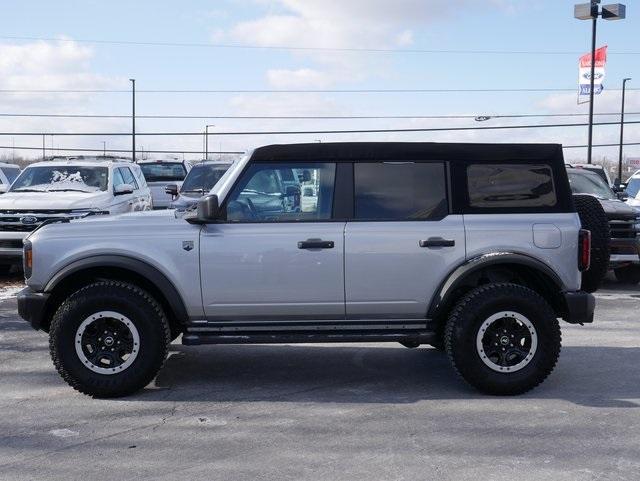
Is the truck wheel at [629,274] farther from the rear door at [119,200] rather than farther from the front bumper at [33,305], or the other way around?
the front bumper at [33,305]

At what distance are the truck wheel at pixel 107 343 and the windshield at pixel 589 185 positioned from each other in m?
9.15

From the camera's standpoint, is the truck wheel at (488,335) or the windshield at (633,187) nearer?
the truck wheel at (488,335)

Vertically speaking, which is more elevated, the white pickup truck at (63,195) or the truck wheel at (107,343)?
the white pickup truck at (63,195)

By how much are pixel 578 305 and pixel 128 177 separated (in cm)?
1126

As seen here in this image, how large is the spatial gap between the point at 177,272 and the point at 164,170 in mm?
21388

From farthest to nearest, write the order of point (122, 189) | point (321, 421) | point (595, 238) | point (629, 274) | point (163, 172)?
point (163, 172) < point (122, 189) < point (629, 274) < point (595, 238) < point (321, 421)

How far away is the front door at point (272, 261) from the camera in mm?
6551

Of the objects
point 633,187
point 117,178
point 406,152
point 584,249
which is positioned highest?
point 406,152

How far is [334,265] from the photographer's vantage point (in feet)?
21.6

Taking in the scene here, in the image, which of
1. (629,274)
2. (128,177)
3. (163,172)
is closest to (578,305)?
(629,274)

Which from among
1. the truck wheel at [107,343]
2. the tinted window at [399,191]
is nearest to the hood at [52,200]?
the truck wheel at [107,343]

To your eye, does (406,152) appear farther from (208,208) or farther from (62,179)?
(62,179)

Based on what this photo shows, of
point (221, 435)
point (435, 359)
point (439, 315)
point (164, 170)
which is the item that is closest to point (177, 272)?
point (221, 435)

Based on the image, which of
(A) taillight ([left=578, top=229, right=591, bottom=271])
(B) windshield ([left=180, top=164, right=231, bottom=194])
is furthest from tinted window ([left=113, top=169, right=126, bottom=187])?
(A) taillight ([left=578, top=229, right=591, bottom=271])
